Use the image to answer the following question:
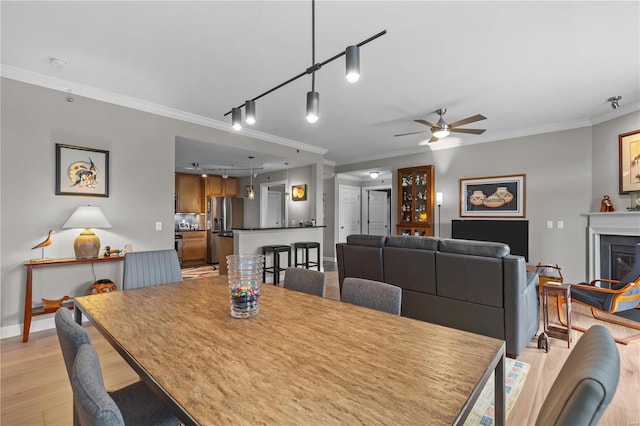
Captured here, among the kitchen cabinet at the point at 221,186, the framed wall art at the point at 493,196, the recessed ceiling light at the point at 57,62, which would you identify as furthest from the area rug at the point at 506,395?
the kitchen cabinet at the point at 221,186

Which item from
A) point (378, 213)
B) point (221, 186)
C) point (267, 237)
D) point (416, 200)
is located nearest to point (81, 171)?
point (267, 237)

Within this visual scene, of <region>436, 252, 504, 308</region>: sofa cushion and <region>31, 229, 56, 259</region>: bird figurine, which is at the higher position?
<region>31, 229, 56, 259</region>: bird figurine

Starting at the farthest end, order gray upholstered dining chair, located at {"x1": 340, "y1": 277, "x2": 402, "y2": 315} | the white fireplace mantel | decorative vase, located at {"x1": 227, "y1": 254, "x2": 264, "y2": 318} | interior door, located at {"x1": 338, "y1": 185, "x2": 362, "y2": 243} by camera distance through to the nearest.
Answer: interior door, located at {"x1": 338, "y1": 185, "x2": 362, "y2": 243}, the white fireplace mantel, gray upholstered dining chair, located at {"x1": 340, "y1": 277, "x2": 402, "y2": 315}, decorative vase, located at {"x1": 227, "y1": 254, "x2": 264, "y2": 318}

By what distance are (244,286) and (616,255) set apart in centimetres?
523

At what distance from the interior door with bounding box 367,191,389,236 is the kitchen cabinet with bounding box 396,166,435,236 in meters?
2.49

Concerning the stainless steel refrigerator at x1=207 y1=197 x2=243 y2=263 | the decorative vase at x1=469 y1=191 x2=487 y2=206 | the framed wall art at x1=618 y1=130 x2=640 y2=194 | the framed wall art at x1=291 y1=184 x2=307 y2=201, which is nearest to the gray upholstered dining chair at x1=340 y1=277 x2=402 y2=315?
the framed wall art at x1=618 y1=130 x2=640 y2=194

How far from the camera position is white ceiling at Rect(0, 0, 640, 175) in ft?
7.20

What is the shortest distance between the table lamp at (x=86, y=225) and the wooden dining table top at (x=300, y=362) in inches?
75.7

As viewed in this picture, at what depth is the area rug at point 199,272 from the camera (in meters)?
6.05

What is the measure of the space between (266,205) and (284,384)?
753 cm

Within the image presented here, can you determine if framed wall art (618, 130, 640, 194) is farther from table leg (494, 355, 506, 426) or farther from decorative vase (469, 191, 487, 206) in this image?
table leg (494, 355, 506, 426)

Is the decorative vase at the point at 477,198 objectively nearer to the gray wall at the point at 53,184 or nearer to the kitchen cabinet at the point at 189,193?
the gray wall at the point at 53,184

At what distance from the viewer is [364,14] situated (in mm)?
2199

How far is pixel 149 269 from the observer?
248cm
